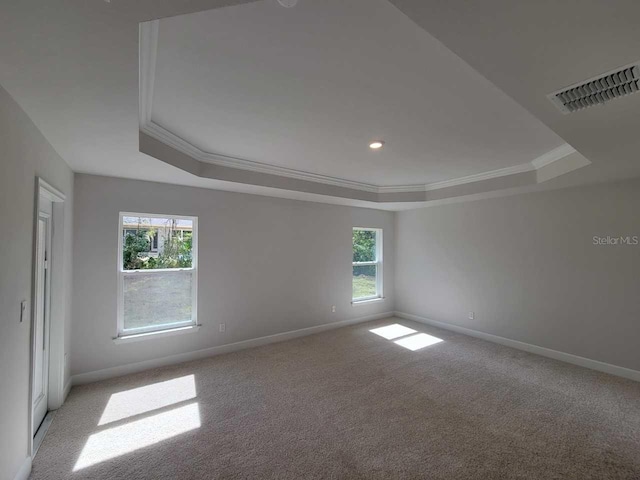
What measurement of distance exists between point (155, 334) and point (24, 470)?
1.66 meters

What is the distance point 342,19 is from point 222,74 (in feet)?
2.77

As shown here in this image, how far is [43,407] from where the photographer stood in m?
2.48

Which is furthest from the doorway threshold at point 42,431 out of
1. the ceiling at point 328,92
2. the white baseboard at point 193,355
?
the ceiling at point 328,92

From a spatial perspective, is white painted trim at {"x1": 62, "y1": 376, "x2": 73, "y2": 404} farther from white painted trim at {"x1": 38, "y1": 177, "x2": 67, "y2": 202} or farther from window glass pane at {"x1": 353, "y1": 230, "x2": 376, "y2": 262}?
window glass pane at {"x1": 353, "y1": 230, "x2": 376, "y2": 262}

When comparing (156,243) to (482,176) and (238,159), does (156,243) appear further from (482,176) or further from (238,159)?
(482,176)

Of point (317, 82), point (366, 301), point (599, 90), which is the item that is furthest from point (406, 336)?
point (317, 82)

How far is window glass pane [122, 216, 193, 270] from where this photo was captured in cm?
337

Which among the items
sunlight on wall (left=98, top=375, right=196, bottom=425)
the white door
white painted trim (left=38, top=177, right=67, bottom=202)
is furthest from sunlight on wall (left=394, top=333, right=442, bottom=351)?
white painted trim (left=38, top=177, right=67, bottom=202)

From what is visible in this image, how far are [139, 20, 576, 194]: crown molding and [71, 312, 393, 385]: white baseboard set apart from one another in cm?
243

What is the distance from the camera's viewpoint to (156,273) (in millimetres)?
3514

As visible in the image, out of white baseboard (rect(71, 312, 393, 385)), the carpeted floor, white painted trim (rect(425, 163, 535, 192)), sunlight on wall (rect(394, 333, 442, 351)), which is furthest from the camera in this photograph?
sunlight on wall (rect(394, 333, 442, 351))

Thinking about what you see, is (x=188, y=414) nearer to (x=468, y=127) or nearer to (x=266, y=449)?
(x=266, y=449)

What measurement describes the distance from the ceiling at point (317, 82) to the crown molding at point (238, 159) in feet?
0.07

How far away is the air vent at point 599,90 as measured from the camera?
4.62 feet
